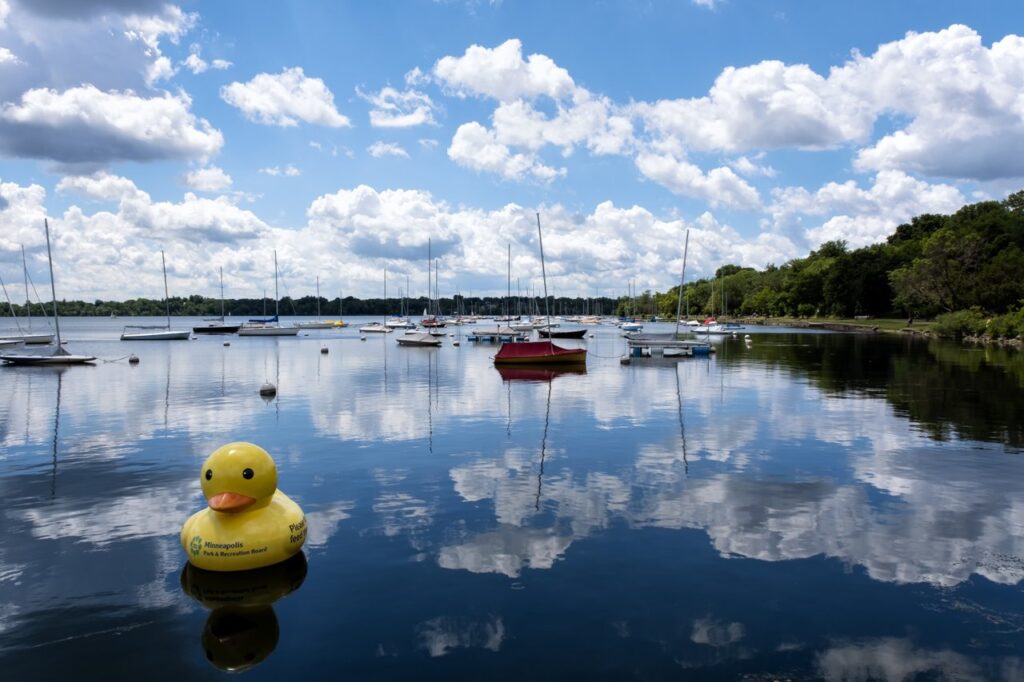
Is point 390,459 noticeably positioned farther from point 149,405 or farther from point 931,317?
point 931,317

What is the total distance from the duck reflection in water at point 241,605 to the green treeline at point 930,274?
110836 mm

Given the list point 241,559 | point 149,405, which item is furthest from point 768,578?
point 149,405

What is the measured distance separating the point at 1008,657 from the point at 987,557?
4345 millimetres

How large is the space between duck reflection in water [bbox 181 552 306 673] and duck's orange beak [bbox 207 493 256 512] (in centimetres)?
131

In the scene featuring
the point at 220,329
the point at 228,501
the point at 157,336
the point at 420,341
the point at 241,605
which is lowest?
the point at 241,605

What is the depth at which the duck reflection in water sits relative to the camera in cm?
982

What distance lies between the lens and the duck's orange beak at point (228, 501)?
11992mm

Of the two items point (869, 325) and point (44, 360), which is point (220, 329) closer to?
point (44, 360)

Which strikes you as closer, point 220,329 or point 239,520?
point 239,520

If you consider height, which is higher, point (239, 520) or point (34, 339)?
point (34, 339)

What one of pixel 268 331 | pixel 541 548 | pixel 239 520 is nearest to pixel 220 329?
pixel 268 331

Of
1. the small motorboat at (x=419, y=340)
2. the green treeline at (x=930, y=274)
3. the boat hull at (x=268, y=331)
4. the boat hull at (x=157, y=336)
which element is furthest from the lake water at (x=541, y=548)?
the boat hull at (x=268, y=331)

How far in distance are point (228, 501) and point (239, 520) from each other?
717 millimetres

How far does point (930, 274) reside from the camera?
117 metres
